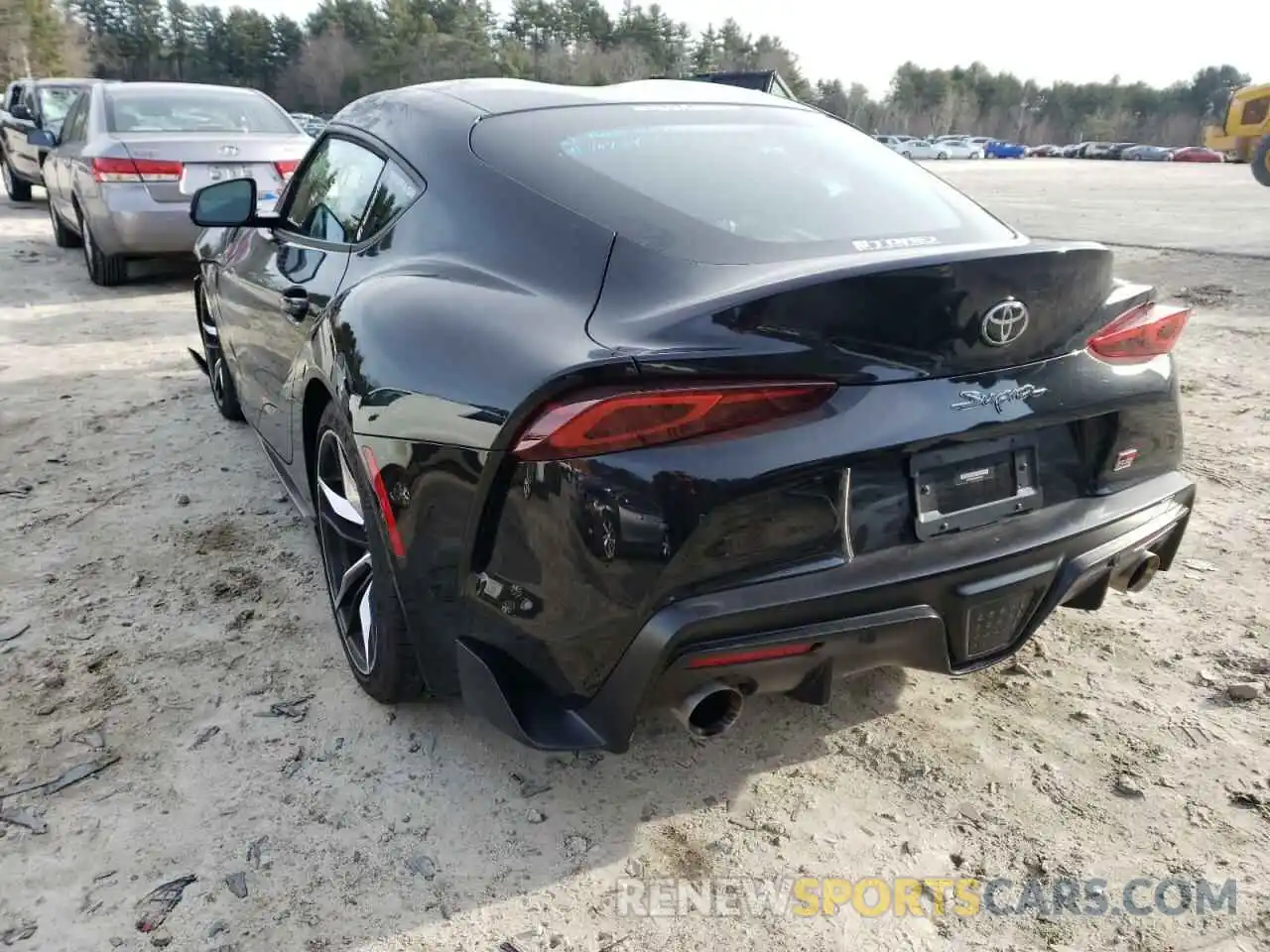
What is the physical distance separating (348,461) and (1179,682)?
2.32 meters

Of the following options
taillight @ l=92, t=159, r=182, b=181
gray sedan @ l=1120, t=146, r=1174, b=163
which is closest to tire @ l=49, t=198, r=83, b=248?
taillight @ l=92, t=159, r=182, b=181

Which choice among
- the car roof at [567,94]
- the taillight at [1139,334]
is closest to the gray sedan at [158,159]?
the car roof at [567,94]

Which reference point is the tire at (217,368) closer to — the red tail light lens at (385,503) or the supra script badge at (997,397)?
the red tail light lens at (385,503)

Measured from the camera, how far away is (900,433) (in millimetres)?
1840

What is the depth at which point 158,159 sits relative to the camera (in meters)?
7.40

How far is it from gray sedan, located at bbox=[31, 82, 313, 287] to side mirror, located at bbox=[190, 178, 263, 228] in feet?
11.8

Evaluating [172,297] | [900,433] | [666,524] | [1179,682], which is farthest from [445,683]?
[172,297]

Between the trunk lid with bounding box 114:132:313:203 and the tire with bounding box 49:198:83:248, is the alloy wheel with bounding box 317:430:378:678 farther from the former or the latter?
the tire with bounding box 49:198:83:248

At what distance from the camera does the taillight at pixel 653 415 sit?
67.7 inches

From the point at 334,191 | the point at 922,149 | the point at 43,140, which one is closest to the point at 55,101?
the point at 43,140

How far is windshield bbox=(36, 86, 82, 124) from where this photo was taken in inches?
512

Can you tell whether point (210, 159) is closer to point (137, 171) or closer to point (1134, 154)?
point (137, 171)

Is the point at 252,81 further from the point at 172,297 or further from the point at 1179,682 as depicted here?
the point at 1179,682

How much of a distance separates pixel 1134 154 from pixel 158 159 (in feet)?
236
